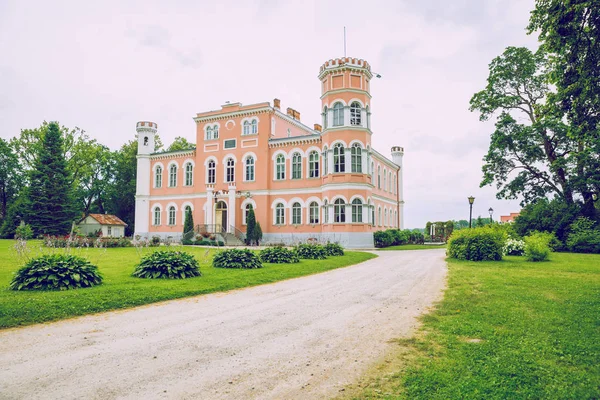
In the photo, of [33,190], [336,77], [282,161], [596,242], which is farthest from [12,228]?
[596,242]

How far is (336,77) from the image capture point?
1215 inches

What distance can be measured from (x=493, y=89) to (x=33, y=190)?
3734 cm

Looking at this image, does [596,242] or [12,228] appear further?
[12,228]

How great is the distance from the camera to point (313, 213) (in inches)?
1283

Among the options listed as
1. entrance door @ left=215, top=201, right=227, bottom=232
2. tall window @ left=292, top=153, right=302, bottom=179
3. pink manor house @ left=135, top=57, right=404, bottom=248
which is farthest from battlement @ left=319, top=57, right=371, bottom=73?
entrance door @ left=215, top=201, right=227, bottom=232

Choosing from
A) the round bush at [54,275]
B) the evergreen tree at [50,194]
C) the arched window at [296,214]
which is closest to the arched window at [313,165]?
the arched window at [296,214]

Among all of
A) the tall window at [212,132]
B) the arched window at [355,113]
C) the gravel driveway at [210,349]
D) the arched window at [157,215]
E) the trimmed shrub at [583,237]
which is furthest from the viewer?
the arched window at [157,215]

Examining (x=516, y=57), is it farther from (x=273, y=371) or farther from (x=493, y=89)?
(x=273, y=371)

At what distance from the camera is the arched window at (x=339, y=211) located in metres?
30.1

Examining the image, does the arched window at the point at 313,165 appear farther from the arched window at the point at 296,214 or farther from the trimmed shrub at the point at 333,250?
the trimmed shrub at the point at 333,250

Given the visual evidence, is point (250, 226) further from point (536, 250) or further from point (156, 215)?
point (536, 250)

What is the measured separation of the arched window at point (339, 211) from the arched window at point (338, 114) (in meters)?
5.75

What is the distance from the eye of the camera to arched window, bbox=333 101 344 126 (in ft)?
100

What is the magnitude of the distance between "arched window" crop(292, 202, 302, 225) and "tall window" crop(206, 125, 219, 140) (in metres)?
9.97
